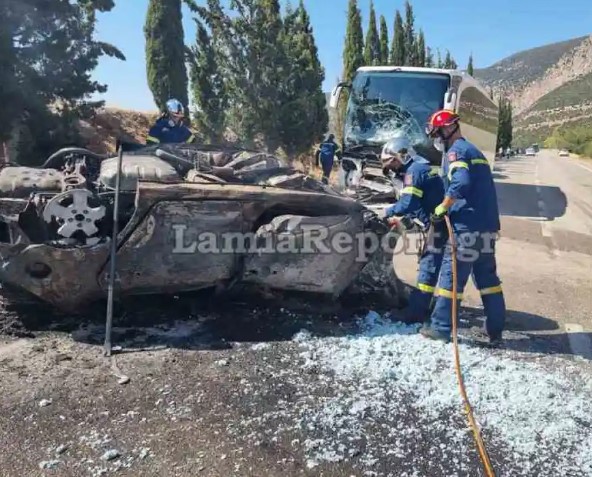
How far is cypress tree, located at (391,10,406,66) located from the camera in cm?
3347

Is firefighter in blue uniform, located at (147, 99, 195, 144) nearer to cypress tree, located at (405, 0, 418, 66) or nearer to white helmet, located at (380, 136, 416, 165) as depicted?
white helmet, located at (380, 136, 416, 165)

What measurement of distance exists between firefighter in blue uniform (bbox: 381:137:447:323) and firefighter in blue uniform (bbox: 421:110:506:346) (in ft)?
0.58

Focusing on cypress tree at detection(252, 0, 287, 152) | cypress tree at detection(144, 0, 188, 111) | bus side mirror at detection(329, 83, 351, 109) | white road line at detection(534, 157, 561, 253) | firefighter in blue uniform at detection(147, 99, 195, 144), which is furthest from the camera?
cypress tree at detection(144, 0, 188, 111)

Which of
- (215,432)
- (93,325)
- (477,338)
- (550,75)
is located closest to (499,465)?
(215,432)

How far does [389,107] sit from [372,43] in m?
21.6

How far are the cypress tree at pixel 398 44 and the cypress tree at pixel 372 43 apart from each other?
2.51 metres

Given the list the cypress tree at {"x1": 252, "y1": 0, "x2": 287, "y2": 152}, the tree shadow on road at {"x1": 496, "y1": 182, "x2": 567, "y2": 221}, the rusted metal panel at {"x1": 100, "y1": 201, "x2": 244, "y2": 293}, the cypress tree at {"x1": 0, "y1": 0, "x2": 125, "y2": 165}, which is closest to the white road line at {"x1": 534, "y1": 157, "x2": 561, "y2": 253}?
the tree shadow on road at {"x1": 496, "y1": 182, "x2": 567, "y2": 221}

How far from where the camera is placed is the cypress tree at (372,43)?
2988 cm

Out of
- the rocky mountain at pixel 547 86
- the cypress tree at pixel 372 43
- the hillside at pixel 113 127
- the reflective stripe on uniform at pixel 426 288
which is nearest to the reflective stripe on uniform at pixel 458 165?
the reflective stripe on uniform at pixel 426 288

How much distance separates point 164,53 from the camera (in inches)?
742

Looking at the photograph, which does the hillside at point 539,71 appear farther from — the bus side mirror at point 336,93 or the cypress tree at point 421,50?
the bus side mirror at point 336,93

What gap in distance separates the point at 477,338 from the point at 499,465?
1.80 metres

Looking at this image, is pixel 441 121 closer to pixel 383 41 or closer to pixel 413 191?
pixel 413 191

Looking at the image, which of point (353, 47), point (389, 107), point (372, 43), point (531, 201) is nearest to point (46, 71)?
point (389, 107)
